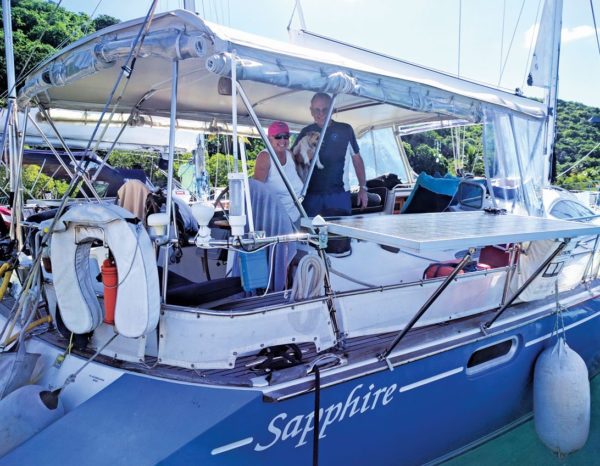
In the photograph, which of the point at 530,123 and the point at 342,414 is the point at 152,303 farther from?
the point at 530,123

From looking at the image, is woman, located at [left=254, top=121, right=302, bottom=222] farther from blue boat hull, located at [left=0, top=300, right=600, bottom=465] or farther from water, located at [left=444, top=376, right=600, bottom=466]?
water, located at [left=444, top=376, right=600, bottom=466]

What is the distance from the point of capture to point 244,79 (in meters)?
2.08

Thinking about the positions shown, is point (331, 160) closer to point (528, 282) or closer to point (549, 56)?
point (528, 282)

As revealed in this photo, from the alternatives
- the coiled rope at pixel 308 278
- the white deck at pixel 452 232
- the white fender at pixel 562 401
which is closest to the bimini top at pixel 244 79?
the white deck at pixel 452 232

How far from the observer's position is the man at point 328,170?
9.80 feet

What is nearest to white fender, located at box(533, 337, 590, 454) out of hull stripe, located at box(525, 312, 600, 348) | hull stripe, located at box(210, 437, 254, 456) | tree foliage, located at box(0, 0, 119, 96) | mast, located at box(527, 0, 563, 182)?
hull stripe, located at box(525, 312, 600, 348)

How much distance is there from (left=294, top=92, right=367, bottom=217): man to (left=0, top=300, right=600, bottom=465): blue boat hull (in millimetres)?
1254

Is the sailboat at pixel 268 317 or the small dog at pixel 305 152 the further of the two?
the small dog at pixel 305 152

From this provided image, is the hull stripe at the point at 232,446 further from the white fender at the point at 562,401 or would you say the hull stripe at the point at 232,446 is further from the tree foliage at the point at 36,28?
the tree foliage at the point at 36,28

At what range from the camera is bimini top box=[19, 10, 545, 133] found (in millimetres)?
2027

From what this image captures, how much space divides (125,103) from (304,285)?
2.87 m

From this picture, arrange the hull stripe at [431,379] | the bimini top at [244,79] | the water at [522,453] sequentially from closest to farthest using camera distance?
the bimini top at [244,79]
the hull stripe at [431,379]
the water at [522,453]

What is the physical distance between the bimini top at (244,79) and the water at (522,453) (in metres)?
2.50

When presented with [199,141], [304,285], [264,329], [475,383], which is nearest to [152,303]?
[264,329]
